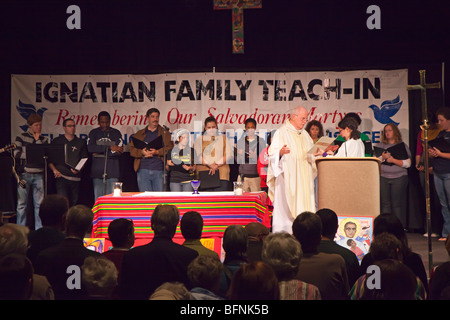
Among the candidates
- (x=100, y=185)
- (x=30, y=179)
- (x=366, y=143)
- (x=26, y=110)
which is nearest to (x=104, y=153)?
(x=100, y=185)

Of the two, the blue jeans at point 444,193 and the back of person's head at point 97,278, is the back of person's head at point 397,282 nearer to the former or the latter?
the back of person's head at point 97,278

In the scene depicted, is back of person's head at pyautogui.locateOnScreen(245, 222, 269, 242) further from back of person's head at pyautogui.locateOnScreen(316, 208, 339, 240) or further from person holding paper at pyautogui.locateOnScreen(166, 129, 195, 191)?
person holding paper at pyautogui.locateOnScreen(166, 129, 195, 191)

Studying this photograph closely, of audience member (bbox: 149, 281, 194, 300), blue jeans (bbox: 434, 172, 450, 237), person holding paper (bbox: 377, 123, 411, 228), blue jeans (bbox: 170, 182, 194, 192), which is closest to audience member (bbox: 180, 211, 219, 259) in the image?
audience member (bbox: 149, 281, 194, 300)

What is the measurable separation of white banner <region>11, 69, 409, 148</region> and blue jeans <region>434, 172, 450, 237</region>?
1142 millimetres

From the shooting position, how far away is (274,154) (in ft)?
24.6

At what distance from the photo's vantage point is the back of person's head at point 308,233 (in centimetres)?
361

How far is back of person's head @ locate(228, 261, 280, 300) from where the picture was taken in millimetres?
2340

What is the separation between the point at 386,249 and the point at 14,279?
2.02m

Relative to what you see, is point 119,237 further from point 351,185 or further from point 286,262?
point 351,185

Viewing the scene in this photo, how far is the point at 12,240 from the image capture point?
11.2 ft

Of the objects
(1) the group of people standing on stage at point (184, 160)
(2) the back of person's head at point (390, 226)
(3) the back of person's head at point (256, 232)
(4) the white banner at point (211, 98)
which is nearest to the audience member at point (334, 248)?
(2) the back of person's head at point (390, 226)

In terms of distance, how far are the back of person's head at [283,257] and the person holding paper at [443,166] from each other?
5824mm
